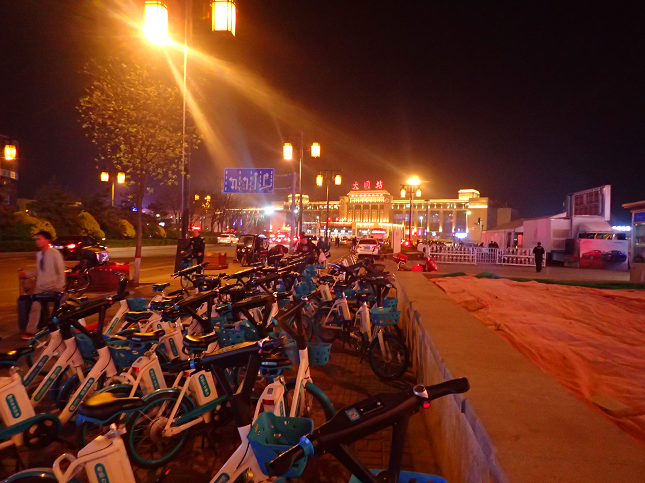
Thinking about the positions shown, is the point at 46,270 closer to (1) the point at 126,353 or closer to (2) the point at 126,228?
(1) the point at 126,353

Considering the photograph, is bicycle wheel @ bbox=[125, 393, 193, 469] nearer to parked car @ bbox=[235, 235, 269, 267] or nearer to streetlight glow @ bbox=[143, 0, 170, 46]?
streetlight glow @ bbox=[143, 0, 170, 46]

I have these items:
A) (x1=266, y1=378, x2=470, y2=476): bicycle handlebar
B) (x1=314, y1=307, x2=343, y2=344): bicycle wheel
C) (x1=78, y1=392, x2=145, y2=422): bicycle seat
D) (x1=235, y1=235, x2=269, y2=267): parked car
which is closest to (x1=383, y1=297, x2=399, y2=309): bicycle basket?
(x1=314, y1=307, x2=343, y2=344): bicycle wheel

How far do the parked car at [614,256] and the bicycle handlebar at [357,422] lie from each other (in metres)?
28.5

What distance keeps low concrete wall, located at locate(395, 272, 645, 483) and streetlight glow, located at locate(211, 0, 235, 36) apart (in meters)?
6.01

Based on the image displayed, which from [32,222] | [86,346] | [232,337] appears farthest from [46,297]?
[32,222]

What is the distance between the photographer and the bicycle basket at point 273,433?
193cm

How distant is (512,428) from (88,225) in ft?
122

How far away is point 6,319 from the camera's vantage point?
8758 mm

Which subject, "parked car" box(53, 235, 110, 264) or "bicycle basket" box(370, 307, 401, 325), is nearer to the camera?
"bicycle basket" box(370, 307, 401, 325)

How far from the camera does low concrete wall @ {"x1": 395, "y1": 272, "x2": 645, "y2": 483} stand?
1853 millimetres

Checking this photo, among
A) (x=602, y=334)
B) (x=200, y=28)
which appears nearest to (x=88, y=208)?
(x=200, y=28)

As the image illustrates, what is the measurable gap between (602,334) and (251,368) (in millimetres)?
5995

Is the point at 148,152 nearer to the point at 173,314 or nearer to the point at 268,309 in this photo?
the point at 173,314

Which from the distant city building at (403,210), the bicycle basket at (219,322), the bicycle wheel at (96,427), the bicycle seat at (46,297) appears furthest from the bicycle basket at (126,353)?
the distant city building at (403,210)
